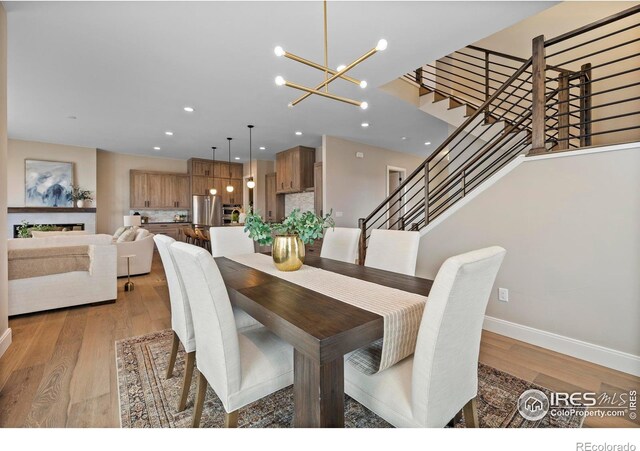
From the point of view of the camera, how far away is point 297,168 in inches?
251

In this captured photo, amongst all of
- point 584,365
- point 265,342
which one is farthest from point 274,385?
point 584,365

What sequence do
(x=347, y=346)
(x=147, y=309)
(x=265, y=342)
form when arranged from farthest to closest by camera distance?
(x=147, y=309) → (x=265, y=342) → (x=347, y=346)

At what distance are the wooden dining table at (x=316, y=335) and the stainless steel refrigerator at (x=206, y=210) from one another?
6572 millimetres

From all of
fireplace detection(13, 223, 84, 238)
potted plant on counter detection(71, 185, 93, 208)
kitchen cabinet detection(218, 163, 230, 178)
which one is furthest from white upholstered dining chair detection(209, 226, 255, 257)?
kitchen cabinet detection(218, 163, 230, 178)

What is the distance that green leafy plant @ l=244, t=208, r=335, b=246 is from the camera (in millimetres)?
1933

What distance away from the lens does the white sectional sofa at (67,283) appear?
2.96 metres

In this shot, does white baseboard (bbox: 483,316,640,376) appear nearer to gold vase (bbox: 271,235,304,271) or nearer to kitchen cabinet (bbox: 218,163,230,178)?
gold vase (bbox: 271,235,304,271)

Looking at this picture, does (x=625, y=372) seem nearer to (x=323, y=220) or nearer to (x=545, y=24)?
(x=323, y=220)

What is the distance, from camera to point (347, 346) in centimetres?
102

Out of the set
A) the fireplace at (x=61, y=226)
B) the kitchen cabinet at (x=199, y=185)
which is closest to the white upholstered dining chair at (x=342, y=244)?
the kitchen cabinet at (x=199, y=185)

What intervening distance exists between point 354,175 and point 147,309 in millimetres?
4472

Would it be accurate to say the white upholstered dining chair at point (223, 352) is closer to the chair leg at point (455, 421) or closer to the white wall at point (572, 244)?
the chair leg at point (455, 421)

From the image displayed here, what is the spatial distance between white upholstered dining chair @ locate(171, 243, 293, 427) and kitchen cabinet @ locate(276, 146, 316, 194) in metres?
5.15

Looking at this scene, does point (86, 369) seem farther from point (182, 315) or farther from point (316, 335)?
point (316, 335)
